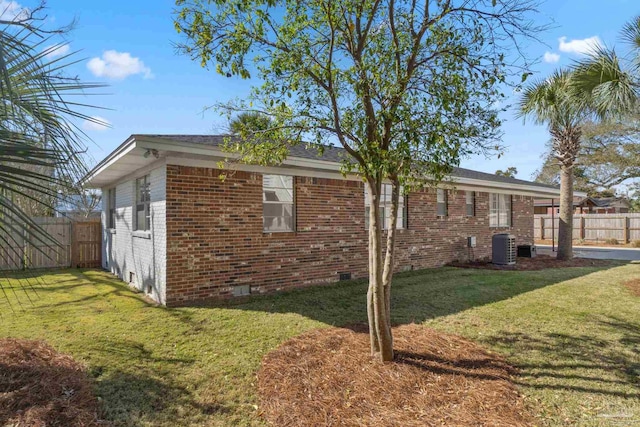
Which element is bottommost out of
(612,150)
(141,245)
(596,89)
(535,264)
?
(535,264)

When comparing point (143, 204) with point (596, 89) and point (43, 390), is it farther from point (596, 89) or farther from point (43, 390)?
point (596, 89)

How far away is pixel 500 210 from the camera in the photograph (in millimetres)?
14070

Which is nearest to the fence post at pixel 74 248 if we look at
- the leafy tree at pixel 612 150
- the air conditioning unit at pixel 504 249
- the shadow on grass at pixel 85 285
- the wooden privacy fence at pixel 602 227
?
the shadow on grass at pixel 85 285

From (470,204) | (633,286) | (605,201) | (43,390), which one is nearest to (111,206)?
(43,390)

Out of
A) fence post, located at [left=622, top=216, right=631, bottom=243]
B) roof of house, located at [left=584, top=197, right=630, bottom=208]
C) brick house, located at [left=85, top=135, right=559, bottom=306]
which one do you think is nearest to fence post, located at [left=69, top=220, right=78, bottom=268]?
brick house, located at [left=85, top=135, right=559, bottom=306]

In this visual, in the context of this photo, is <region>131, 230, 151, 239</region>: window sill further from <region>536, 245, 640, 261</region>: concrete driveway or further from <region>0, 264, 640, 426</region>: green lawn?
<region>536, 245, 640, 261</region>: concrete driveway

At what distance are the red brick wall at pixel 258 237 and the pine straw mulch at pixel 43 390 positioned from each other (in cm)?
258

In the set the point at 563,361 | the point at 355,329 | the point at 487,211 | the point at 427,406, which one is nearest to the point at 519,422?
the point at 427,406

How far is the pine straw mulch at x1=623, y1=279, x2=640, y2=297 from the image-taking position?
767 centimetres

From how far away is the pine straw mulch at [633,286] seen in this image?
7.67 m

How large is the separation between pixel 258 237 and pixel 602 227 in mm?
23964

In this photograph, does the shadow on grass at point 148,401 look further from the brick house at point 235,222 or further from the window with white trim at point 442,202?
the window with white trim at point 442,202

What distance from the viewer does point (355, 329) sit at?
535 centimetres

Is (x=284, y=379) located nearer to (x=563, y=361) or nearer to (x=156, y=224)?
(x=563, y=361)
